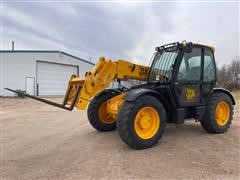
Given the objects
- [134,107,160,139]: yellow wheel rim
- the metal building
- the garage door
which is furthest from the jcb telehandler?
the garage door

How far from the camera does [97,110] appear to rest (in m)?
6.48

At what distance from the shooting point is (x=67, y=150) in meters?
5.19

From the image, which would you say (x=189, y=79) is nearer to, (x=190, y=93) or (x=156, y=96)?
(x=190, y=93)

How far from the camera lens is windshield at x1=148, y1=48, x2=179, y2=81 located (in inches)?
233

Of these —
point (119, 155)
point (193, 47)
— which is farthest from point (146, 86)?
point (119, 155)

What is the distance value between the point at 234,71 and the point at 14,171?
32.8m

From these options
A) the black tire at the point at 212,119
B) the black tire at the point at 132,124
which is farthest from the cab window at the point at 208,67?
the black tire at the point at 132,124

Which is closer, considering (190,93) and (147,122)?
(147,122)

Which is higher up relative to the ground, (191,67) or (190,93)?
(191,67)

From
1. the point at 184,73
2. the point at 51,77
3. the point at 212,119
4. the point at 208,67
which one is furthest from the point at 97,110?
the point at 51,77

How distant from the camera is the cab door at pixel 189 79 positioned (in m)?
5.85

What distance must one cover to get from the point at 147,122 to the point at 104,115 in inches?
70.2

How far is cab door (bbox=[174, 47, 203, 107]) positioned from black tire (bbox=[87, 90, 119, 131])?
5.59 ft

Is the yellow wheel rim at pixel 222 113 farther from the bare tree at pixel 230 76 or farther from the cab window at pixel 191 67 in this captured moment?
the bare tree at pixel 230 76
